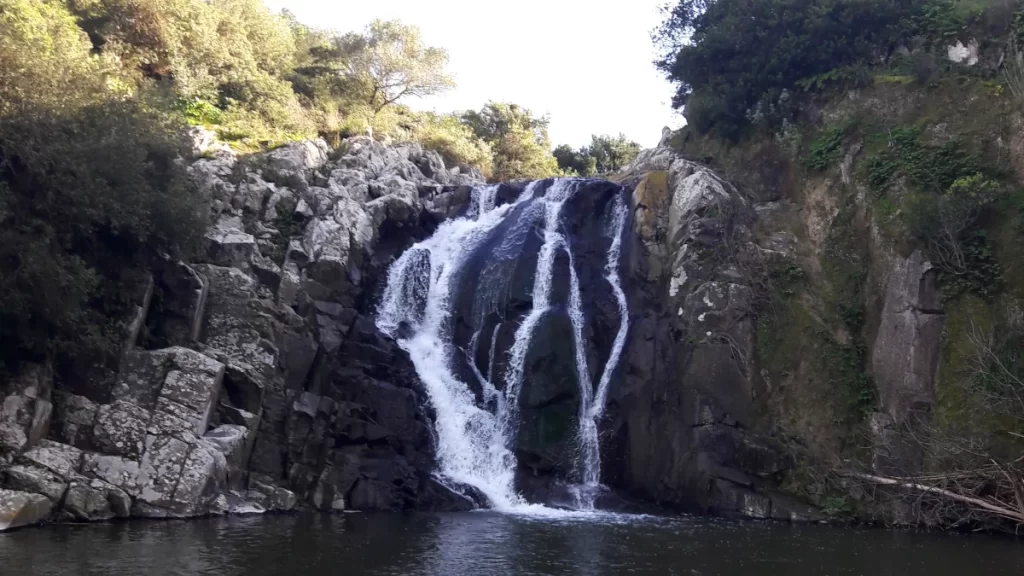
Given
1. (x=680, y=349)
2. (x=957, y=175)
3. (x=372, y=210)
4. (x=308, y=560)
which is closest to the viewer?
(x=308, y=560)

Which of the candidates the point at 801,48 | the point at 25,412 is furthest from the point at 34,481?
the point at 801,48

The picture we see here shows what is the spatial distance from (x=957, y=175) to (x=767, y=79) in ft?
32.0

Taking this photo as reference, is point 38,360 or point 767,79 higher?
point 767,79

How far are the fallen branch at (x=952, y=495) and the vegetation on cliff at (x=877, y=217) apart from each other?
2.6 inches

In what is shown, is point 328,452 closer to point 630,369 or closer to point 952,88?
point 630,369

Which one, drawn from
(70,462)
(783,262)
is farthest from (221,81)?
(783,262)

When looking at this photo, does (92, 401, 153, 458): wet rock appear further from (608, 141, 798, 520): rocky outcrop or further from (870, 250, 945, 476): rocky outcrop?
(870, 250, 945, 476): rocky outcrop

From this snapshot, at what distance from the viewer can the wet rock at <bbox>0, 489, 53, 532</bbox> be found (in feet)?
48.6

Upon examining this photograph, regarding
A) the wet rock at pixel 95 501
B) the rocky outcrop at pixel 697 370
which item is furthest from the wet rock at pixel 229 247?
the rocky outcrop at pixel 697 370

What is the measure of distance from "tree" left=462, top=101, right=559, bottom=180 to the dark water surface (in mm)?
34086

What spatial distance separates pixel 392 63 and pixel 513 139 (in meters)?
11.2

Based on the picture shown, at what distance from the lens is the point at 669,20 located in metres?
37.9

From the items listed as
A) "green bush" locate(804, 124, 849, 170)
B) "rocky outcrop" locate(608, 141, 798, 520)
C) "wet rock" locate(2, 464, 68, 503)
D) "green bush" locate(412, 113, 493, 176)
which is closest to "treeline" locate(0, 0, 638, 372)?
"wet rock" locate(2, 464, 68, 503)

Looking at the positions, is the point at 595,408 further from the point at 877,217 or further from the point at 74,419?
the point at 74,419
